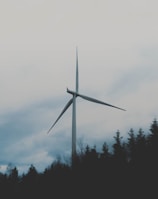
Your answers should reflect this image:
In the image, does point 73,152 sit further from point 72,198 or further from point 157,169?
point 157,169

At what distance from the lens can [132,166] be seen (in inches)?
1260

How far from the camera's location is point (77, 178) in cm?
3697

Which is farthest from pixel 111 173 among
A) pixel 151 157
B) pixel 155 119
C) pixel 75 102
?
pixel 75 102

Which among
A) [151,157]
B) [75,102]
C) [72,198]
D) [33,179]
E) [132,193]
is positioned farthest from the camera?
[33,179]

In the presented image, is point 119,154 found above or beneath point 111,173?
above

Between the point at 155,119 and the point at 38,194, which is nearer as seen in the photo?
the point at 155,119

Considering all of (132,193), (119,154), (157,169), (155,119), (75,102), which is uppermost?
(75,102)

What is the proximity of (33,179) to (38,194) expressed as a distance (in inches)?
384

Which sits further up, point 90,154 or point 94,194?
point 90,154

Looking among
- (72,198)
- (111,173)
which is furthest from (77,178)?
(111,173)

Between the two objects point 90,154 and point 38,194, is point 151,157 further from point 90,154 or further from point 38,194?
point 38,194

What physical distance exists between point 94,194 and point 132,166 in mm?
5331

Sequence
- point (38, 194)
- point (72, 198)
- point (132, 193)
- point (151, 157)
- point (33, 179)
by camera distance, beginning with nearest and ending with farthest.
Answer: point (132, 193), point (151, 157), point (72, 198), point (38, 194), point (33, 179)

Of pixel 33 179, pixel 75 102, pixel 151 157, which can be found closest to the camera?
pixel 151 157
